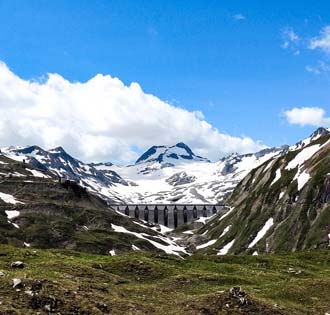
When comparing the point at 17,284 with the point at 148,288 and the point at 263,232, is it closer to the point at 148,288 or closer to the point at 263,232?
the point at 148,288

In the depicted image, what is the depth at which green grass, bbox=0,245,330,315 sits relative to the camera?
2783 centimetres

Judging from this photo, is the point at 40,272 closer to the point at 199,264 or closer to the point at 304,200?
the point at 199,264

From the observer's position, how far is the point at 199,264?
5062cm

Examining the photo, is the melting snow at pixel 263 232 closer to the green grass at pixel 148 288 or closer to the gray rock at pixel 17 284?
the green grass at pixel 148 288

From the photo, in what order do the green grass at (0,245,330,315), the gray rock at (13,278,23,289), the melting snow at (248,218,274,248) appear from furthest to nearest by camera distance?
1. the melting snow at (248,218,274,248)
2. the gray rock at (13,278,23,289)
3. the green grass at (0,245,330,315)

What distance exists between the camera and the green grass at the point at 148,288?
27.8 meters

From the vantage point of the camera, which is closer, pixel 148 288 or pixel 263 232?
pixel 148 288

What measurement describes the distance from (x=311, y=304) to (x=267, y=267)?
63.3 feet

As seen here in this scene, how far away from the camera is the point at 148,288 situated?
3619cm

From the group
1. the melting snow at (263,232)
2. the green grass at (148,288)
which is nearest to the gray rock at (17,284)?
the green grass at (148,288)

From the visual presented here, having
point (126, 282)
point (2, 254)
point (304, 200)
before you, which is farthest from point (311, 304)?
point (304, 200)

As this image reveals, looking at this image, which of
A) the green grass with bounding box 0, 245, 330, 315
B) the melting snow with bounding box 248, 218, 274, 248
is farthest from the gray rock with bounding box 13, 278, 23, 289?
the melting snow with bounding box 248, 218, 274, 248

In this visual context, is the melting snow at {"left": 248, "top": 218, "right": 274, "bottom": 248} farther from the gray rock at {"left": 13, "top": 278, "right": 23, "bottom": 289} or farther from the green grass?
the gray rock at {"left": 13, "top": 278, "right": 23, "bottom": 289}

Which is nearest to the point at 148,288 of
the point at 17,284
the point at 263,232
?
the point at 17,284
